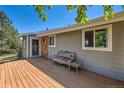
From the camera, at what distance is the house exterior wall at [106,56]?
193 inches

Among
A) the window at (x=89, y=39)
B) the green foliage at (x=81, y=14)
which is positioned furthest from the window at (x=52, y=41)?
the green foliage at (x=81, y=14)

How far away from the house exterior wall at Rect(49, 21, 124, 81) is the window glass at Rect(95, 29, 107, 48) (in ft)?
1.13

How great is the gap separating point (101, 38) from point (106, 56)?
85 centimetres

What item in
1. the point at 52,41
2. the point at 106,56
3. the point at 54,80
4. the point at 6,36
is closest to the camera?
the point at 54,80

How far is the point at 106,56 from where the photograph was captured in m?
5.52

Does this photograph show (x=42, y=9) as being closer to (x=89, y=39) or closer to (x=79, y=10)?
(x=79, y=10)

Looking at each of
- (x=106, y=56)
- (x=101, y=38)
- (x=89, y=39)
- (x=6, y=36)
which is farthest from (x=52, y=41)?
(x=6, y=36)

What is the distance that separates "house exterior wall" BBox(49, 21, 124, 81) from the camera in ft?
16.1

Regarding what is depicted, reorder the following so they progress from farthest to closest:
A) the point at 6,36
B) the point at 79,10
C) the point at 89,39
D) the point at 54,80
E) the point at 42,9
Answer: the point at 6,36 < the point at 89,39 < the point at 54,80 < the point at 79,10 < the point at 42,9

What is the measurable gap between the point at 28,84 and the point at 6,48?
56.9 feet

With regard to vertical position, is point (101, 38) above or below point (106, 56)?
above

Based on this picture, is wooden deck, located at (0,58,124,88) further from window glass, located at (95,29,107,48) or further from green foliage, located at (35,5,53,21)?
green foliage, located at (35,5,53,21)

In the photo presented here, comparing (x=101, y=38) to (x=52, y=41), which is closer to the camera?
(x=101, y=38)
